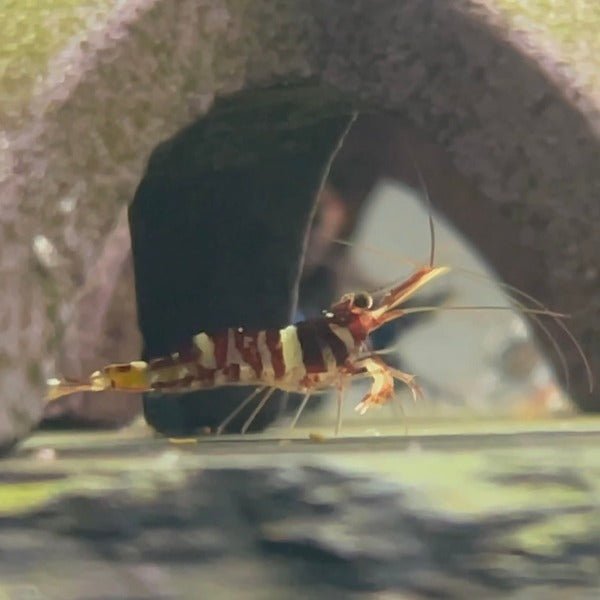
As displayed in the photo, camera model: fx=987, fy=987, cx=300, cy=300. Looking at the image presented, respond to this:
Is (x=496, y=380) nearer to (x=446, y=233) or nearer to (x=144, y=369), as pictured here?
(x=446, y=233)

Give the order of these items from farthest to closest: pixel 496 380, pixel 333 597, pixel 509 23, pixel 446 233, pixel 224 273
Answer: pixel 496 380 → pixel 446 233 → pixel 224 273 → pixel 509 23 → pixel 333 597

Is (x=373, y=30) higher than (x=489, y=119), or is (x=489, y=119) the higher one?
(x=373, y=30)

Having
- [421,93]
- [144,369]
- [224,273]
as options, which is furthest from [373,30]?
[224,273]

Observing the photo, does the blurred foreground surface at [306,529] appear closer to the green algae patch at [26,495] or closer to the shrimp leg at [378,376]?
the green algae patch at [26,495]

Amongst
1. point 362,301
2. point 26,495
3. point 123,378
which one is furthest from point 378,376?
point 26,495

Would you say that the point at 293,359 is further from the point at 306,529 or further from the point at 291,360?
the point at 306,529

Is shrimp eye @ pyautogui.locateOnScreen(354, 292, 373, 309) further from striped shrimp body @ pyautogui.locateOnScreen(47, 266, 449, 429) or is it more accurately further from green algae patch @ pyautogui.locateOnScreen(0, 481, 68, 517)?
green algae patch @ pyautogui.locateOnScreen(0, 481, 68, 517)

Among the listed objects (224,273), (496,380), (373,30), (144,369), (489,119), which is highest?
(373,30)

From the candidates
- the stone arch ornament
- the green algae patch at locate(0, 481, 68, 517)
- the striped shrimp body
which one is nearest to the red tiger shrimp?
the striped shrimp body
